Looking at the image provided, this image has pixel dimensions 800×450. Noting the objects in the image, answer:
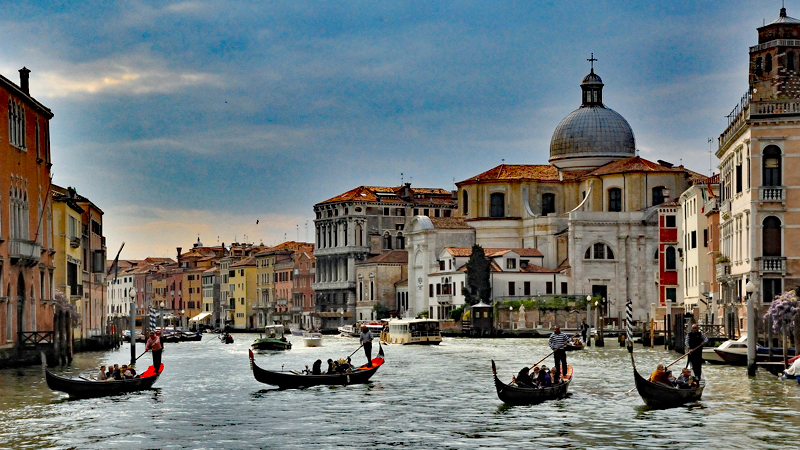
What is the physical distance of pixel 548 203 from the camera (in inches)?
3420

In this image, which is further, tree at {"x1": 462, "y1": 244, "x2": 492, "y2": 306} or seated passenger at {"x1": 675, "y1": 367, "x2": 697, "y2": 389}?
tree at {"x1": 462, "y1": 244, "x2": 492, "y2": 306}

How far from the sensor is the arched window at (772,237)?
125 ft

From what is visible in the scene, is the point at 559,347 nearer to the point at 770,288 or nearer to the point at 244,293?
the point at 770,288

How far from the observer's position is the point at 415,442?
1944cm

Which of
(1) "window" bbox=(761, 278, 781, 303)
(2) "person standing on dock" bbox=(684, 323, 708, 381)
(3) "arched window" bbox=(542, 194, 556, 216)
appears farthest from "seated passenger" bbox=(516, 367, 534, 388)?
(3) "arched window" bbox=(542, 194, 556, 216)

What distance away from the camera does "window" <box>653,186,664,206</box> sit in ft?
263

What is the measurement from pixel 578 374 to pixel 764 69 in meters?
13.6

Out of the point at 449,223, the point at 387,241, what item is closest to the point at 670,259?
the point at 449,223

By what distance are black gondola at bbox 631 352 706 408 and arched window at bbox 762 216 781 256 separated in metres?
15.7

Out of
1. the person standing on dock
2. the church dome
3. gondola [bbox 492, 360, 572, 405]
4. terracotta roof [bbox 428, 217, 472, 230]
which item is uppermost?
the church dome

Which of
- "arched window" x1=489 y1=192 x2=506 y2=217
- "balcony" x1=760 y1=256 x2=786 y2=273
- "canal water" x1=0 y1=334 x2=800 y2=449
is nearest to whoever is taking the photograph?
"canal water" x1=0 y1=334 x2=800 y2=449

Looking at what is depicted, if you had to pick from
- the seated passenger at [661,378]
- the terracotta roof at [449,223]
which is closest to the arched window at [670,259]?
the terracotta roof at [449,223]

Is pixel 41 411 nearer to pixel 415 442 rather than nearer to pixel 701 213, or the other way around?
pixel 415 442

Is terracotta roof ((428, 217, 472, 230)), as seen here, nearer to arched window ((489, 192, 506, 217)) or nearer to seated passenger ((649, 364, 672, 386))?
arched window ((489, 192, 506, 217))
